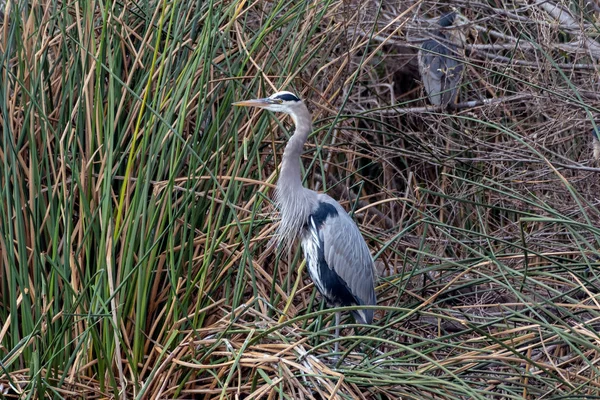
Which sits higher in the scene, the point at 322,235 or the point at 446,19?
the point at 446,19

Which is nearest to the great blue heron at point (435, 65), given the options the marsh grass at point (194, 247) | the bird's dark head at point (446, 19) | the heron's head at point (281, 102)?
the bird's dark head at point (446, 19)

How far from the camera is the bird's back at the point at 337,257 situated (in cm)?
323

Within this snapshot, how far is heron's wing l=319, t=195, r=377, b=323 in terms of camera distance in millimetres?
3225

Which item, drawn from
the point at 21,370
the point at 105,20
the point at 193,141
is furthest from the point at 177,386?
the point at 105,20

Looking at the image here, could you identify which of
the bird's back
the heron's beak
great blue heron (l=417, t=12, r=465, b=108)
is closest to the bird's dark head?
great blue heron (l=417, t=12, r=465, b=108)

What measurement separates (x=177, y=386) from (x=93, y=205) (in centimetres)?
67

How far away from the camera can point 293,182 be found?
3145mm

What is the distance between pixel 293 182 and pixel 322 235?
250 millimetres

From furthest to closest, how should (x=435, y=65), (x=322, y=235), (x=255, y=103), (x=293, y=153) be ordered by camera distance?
(x=435, y=65) < (x=322, y=235) < (x=293, y=153) < (x=255, y=103)

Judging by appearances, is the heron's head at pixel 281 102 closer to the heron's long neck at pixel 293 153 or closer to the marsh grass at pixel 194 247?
the heron's long neck at pixel 293 153

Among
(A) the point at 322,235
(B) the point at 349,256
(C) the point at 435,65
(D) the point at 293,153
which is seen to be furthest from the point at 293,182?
(C) the point at 435,65

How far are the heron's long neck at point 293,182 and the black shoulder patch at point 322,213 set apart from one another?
0.07m

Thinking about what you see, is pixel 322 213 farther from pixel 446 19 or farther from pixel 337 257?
pixel 446 19

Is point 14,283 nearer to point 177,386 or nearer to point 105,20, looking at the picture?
point 177,386
